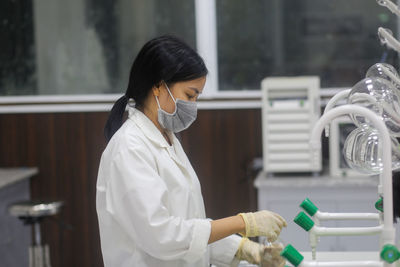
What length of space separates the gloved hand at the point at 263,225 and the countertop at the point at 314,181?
4.76 feet

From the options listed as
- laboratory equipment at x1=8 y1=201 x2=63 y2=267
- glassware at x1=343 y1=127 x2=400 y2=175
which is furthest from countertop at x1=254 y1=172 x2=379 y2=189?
glassware at x1=343 y1=127 x2=400 y2=175

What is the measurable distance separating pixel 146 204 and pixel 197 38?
227 cm

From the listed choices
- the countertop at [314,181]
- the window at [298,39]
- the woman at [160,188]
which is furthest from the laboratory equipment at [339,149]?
the woman at [160,188]

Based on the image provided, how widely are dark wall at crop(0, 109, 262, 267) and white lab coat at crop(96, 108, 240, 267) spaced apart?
74.0 inches

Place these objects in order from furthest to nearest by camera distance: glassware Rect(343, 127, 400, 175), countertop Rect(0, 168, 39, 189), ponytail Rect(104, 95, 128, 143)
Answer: countertop Rect(0, 168, 39, 189) → ponytail Rect(104, 95, 128, 143) → glassware Rect(343, 127, 400, 175)

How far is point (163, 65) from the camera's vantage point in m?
1.60

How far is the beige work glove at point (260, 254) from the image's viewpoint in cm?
156

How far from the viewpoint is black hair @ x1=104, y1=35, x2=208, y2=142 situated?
1.59m

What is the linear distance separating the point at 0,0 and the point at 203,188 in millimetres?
1678

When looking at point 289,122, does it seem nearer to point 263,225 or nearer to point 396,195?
point 396,195

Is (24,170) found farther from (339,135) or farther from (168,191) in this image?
(168,191)

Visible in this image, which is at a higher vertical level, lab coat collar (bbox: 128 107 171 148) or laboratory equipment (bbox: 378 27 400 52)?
laboratory equipment (bbox: 378 27 400 52)

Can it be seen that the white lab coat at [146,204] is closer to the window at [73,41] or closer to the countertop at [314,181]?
the countertop at [314,181]

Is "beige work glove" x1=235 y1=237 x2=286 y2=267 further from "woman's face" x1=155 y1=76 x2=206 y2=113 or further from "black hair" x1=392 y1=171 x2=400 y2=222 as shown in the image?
"woman's face" x1=155 y1=76 x2=206 y2=113
